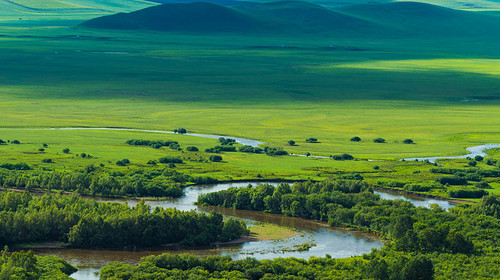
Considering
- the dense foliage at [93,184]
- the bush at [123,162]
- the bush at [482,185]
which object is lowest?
the bush at [123,162]

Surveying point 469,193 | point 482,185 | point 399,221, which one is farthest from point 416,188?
point 399,221

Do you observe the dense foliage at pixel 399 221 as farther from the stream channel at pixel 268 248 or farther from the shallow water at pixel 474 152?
the shallow water at pixel 474 152

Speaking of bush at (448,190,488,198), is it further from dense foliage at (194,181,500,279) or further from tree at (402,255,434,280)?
tree at (402,255,434,280)

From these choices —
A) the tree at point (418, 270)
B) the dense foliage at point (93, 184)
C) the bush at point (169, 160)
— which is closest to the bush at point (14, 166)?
the dense foliage at point (93, 184)

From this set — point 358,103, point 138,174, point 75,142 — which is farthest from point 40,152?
point 358,103

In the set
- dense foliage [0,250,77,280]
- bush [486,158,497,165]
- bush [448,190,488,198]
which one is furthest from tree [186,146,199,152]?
dense foliage [0,250,77,280]

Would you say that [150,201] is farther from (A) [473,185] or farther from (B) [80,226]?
(A) [473,185]
